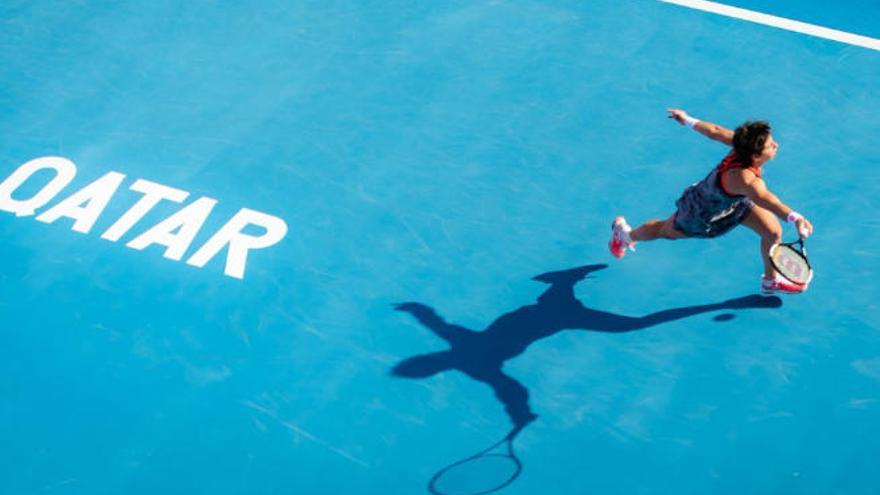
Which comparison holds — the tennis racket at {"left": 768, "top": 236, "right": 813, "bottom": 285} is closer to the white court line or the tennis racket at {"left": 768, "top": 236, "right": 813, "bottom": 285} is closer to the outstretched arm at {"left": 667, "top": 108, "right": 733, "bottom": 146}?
the outstretched arm at {"left": 667, "top": 108, "right": 733, "bottom": 146}

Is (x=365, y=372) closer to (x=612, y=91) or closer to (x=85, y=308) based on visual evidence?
(x=85, y=308)

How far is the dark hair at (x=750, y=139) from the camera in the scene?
746cm

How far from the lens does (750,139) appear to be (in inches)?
295

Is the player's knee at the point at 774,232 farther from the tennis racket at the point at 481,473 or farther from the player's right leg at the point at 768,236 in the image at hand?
the tennis racket at the point at 481,473

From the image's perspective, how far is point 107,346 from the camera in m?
8.73

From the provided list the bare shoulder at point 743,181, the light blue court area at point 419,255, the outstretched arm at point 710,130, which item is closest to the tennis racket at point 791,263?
the bare shoulder at point 743,181

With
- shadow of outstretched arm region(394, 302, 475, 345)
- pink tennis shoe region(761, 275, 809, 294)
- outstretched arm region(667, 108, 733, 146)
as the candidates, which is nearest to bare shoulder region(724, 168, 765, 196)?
outstretched arm region(667, 108, 733, 146)

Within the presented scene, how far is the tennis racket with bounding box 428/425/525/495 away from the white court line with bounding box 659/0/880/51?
21.5 feet

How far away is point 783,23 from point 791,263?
4.91 metres

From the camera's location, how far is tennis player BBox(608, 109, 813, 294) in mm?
7504

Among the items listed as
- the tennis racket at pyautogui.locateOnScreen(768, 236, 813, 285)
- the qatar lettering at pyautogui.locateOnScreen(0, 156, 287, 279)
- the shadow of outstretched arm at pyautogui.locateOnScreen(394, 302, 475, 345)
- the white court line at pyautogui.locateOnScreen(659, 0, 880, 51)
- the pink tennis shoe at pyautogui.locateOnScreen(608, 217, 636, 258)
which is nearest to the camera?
the tennis racket at pyautogui.locateOnScreen(768, 236, 813, 285)

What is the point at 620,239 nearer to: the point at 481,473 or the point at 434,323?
the point at 434,323

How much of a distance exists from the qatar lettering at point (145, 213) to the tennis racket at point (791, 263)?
174 inches

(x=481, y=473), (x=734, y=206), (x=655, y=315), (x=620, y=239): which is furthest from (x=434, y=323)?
(x=734, y=206)
